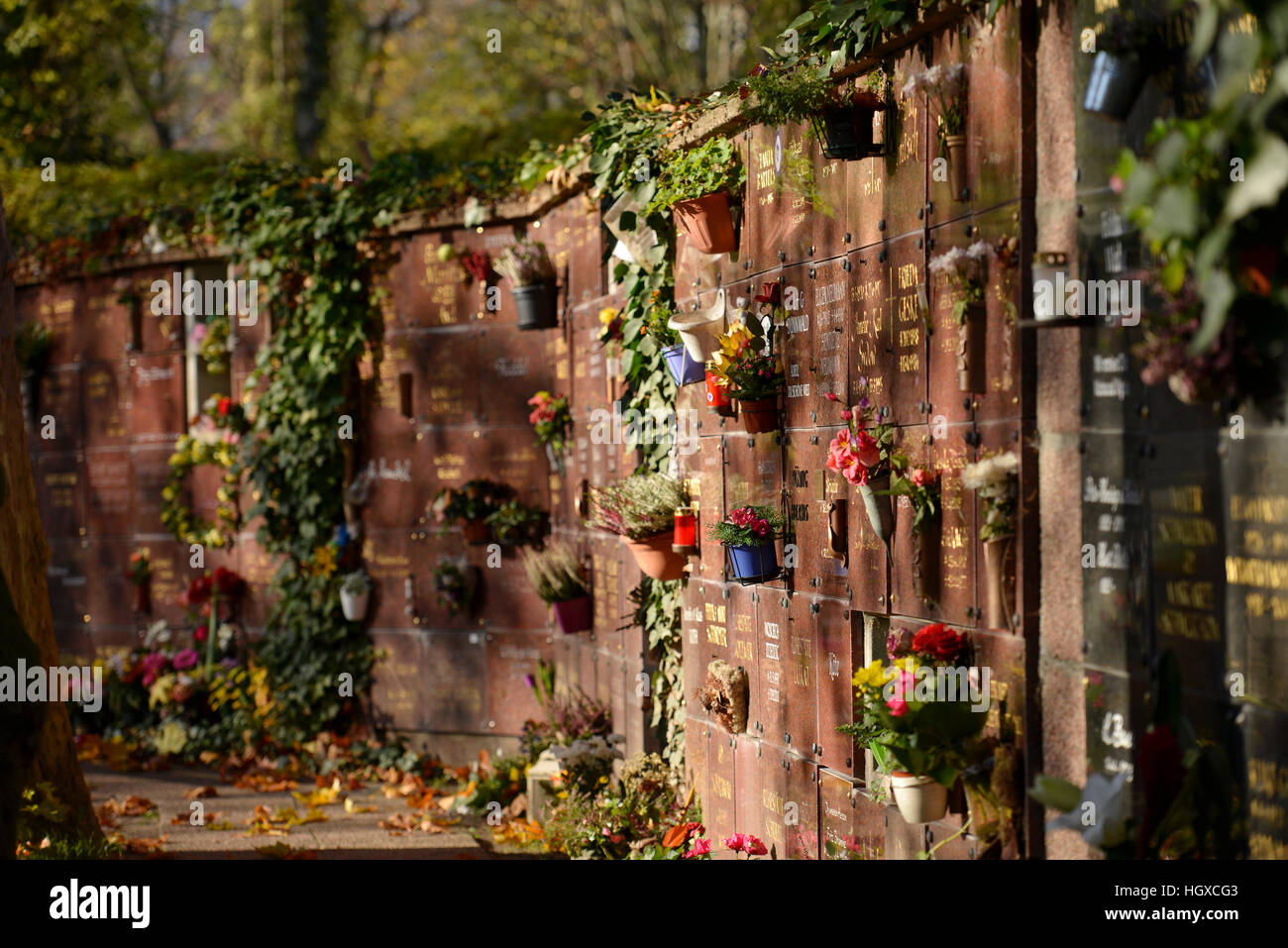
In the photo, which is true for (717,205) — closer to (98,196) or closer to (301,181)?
(301,181)

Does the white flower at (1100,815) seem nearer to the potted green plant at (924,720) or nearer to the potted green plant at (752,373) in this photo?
the potted green plant at (924,720)

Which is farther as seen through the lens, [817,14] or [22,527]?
[22,527]

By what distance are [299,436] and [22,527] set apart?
2674 mm

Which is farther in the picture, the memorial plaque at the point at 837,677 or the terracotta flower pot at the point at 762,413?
the terracotta flower pot at the point at 762,413

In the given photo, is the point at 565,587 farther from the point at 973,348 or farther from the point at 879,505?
the point at 973,348

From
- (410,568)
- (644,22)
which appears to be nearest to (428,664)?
(410,568)

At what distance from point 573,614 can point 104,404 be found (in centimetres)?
495

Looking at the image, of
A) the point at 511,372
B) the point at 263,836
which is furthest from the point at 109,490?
the point at 263,836

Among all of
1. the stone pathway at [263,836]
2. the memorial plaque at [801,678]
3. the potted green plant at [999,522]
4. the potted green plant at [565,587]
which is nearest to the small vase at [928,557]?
the potted green plant at [999,522]

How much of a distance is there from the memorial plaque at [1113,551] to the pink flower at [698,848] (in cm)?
260

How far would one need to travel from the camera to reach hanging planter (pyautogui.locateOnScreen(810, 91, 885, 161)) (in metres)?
4.07

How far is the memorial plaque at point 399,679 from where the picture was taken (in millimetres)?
8188
